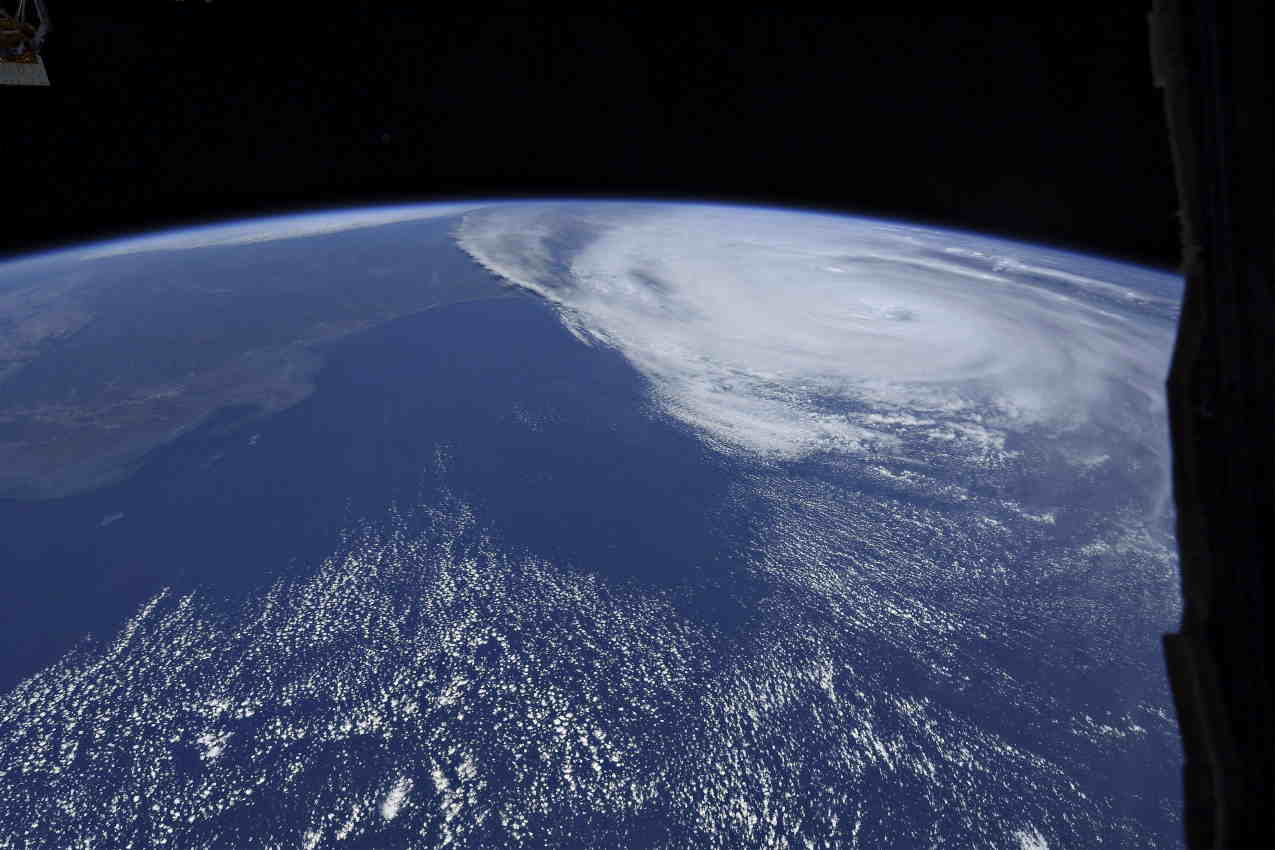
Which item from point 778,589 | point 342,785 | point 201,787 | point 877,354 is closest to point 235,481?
point 201,787

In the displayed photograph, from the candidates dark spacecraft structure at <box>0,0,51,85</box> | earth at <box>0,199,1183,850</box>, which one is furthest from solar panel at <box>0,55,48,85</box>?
earth at <box>0,199,1183,850</box>

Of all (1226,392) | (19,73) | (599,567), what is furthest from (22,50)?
(599,567)

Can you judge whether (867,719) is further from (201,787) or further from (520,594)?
(201,787)

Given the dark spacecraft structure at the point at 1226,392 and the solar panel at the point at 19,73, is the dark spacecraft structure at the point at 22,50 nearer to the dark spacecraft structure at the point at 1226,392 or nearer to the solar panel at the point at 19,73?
the solar panel at the point at 19,73

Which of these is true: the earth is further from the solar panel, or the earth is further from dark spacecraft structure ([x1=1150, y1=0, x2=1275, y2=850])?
dark spacecraft structure ([x1=1150, y1=0, x2=1275, y2=850])

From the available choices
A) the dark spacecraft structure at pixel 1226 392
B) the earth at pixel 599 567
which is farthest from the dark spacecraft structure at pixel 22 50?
the earth at pixel 599 567
